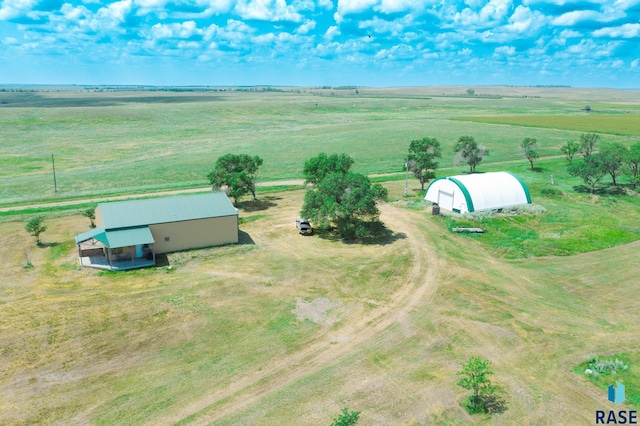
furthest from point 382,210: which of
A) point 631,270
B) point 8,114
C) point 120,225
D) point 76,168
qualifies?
point 8,114

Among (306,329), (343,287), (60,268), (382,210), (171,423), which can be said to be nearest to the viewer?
(171,423)

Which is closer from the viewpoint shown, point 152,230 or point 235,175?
point 152,230

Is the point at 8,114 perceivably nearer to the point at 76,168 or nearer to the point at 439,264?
the point at 76,168

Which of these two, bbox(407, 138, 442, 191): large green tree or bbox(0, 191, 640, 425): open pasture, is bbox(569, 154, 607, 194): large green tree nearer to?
bbox(407, 138, 442, 191): large green tree

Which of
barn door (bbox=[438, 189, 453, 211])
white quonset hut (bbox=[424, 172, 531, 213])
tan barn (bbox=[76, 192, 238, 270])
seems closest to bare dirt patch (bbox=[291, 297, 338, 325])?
tan barn (bbox=[76, 192, 238, 270])

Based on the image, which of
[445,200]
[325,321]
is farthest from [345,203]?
[445,200]

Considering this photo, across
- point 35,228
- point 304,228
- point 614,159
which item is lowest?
point 304,228

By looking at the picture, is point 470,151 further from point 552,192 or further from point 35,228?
point 35,228
